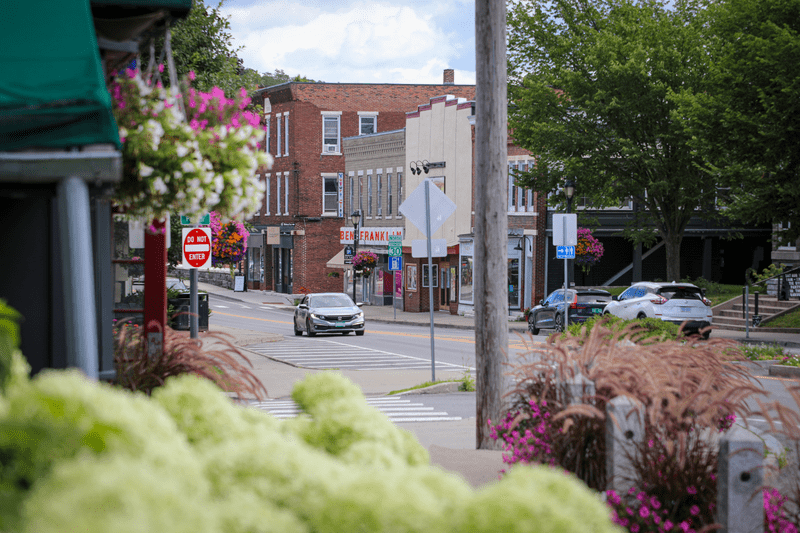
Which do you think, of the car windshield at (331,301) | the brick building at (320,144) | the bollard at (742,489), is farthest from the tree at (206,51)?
the brick building at (320,144)

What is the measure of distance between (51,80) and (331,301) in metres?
28.1

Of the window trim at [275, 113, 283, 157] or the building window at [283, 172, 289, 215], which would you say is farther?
the window trim at [275, 113, 283, 157]

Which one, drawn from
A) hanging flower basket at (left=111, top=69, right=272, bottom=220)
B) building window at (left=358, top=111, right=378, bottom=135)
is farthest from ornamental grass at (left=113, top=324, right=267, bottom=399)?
building window at (left=358, top=111, right=378, bottom=135)

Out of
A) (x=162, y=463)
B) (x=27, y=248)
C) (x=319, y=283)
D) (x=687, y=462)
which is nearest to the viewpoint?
(x=162, y=463)

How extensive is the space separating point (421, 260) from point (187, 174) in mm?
43403

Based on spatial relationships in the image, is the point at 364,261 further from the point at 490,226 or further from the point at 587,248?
the point at 490,226

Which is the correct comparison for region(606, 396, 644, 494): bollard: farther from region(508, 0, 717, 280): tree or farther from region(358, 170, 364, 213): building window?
region(358, 170, 364, 213): building window

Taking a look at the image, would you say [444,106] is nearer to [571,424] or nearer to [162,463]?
[571,424]

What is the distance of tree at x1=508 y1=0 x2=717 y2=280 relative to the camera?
108 feet

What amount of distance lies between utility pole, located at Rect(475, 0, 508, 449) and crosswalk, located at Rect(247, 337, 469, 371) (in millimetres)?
11961

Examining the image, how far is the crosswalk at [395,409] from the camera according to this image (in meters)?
13.0

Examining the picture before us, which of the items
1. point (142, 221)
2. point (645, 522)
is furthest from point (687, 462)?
point (142, 221)

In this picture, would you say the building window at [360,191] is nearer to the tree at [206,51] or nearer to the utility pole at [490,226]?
the tree at [206,51]

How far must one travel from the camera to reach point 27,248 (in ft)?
17.9
